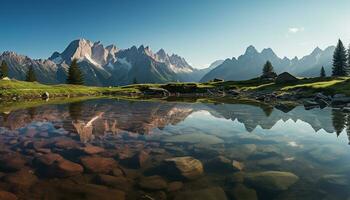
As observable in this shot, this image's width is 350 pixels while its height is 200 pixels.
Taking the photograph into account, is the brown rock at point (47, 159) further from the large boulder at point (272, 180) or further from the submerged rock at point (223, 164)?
the large boulder at point (272, 180)

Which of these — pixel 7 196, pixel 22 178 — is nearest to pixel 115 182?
pixel 7 196

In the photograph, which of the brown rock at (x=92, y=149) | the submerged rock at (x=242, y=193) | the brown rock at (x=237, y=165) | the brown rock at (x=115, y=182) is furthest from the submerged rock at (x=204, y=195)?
the brown rock at (x=92, y=149)

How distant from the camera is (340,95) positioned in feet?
173

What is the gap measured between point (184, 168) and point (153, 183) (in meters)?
1.80

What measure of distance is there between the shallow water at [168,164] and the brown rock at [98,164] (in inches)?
1.8

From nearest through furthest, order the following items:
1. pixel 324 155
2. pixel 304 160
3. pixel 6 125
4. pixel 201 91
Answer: pixel 304 160 < pixel 324 155 < pixel 6 125 < pixel 201 91

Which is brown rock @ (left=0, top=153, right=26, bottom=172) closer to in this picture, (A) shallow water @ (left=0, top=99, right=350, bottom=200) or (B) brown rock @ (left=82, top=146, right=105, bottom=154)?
(A) shallow water @ (left=0, top=99, right=350, bottom=200)

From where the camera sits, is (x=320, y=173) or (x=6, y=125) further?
(x=6, y=125)

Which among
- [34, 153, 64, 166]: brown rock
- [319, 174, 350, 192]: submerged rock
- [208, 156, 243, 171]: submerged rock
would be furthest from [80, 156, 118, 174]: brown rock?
[319, 174, 350, 192]: submerged rock

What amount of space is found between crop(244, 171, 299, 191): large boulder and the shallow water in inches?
1.5

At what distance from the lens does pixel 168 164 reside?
13094mm

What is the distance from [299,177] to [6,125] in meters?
23.2

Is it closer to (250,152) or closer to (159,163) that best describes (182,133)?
(250,152)

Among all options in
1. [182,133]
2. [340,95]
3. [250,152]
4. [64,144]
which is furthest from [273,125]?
[340,95]
